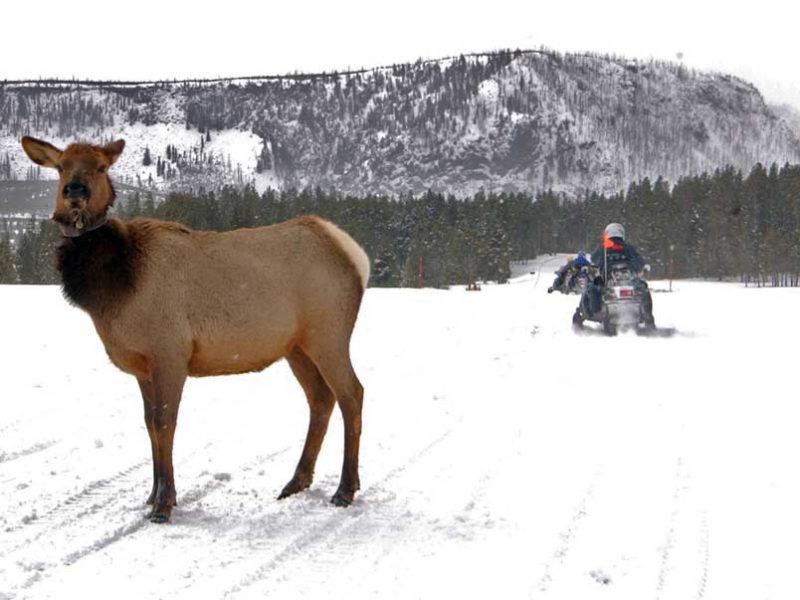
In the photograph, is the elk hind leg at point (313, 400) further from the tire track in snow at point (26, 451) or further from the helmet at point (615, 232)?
the helmet at point (615, 232)

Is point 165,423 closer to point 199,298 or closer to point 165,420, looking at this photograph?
point 165,420

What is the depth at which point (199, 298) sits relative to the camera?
17.8 ft

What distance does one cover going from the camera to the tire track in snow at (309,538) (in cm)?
411

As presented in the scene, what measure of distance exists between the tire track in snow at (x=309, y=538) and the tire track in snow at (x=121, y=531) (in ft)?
2.91

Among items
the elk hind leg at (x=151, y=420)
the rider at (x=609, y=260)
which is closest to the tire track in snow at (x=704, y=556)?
the elk hind leg at (x=151, y=420)

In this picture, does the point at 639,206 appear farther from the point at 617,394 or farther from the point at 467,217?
the point at 617,394

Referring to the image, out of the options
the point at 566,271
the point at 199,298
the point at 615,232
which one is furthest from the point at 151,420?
the point at 566,271

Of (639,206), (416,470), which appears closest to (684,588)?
(416,470)

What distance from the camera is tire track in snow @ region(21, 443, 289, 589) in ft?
14.1

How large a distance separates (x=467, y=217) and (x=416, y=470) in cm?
11413

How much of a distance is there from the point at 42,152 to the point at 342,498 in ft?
10.6

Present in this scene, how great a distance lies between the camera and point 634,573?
417cm

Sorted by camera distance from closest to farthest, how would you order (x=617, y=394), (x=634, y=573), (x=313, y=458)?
(x=634, y=573), (x=313, y=458), (x=617, y=394)

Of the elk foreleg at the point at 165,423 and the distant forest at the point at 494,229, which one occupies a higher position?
the elk foreleg at the point at 165,423
